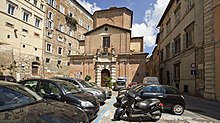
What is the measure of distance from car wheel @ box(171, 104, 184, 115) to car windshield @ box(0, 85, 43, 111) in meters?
6.60

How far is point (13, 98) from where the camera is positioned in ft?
11.9

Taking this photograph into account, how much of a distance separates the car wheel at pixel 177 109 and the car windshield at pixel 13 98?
6.60 metres

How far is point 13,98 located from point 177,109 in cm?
729

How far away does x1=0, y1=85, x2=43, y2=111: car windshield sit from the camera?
3275mm

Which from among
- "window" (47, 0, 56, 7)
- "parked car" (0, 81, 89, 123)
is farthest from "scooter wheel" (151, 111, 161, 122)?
"window" (47, 0, 56, 7)

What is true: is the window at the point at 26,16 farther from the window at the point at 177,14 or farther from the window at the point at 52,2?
the window at the point at 177,14

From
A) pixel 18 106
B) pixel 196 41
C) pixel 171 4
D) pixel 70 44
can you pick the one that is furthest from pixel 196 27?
pixel 70 44

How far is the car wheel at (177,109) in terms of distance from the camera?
8.20 metres

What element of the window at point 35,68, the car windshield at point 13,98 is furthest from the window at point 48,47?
the car windshield at point 13,98

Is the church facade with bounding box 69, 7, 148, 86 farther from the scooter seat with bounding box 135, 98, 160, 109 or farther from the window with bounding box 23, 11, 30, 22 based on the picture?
the scooter seat with bounding box 135, 98, 160, 109

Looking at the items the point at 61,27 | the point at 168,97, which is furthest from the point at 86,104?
the point at 61,27

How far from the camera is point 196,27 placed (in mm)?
16234

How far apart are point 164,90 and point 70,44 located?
33563mm

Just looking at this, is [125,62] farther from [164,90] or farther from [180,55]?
[164,90]
